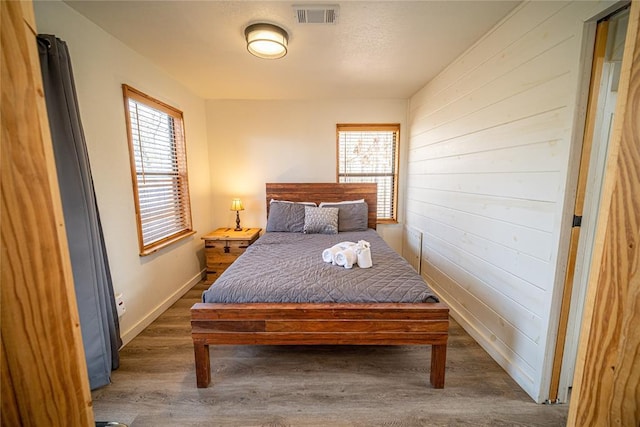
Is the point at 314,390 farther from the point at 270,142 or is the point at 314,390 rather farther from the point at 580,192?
the point at 270,142

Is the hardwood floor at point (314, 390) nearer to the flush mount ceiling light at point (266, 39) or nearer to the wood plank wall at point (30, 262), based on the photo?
the wood plank wall at point (30, 262)

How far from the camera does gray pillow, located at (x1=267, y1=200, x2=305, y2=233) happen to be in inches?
125

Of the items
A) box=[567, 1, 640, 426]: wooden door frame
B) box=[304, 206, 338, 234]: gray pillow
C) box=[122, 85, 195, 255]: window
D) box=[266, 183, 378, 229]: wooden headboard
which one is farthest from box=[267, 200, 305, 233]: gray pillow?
box=[567, 1, 640, 426]: wooden door frame

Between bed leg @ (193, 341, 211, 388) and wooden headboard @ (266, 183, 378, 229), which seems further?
wooden headboard @ (266, 183, 378, 229)

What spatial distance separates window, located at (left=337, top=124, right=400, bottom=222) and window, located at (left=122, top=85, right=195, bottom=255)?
2.09m

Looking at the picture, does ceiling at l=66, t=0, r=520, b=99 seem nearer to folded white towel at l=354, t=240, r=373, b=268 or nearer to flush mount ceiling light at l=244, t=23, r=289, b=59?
flush mount ceiling light at l=244, t=23, r=289, b=59

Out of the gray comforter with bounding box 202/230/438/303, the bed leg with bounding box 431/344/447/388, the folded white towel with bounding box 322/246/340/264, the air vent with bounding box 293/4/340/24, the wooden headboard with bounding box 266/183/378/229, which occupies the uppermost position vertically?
the air vent with bounding box 293/4/340/24

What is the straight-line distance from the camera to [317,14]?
1.62 meters

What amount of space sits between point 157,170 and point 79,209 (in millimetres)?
1113

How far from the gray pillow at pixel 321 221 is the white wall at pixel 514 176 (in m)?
1.24

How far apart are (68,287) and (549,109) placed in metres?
2.22

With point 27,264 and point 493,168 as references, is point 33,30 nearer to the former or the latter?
point 27,264

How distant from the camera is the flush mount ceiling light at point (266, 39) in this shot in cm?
173

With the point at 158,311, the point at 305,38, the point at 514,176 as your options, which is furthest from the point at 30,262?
the point at 514,176
